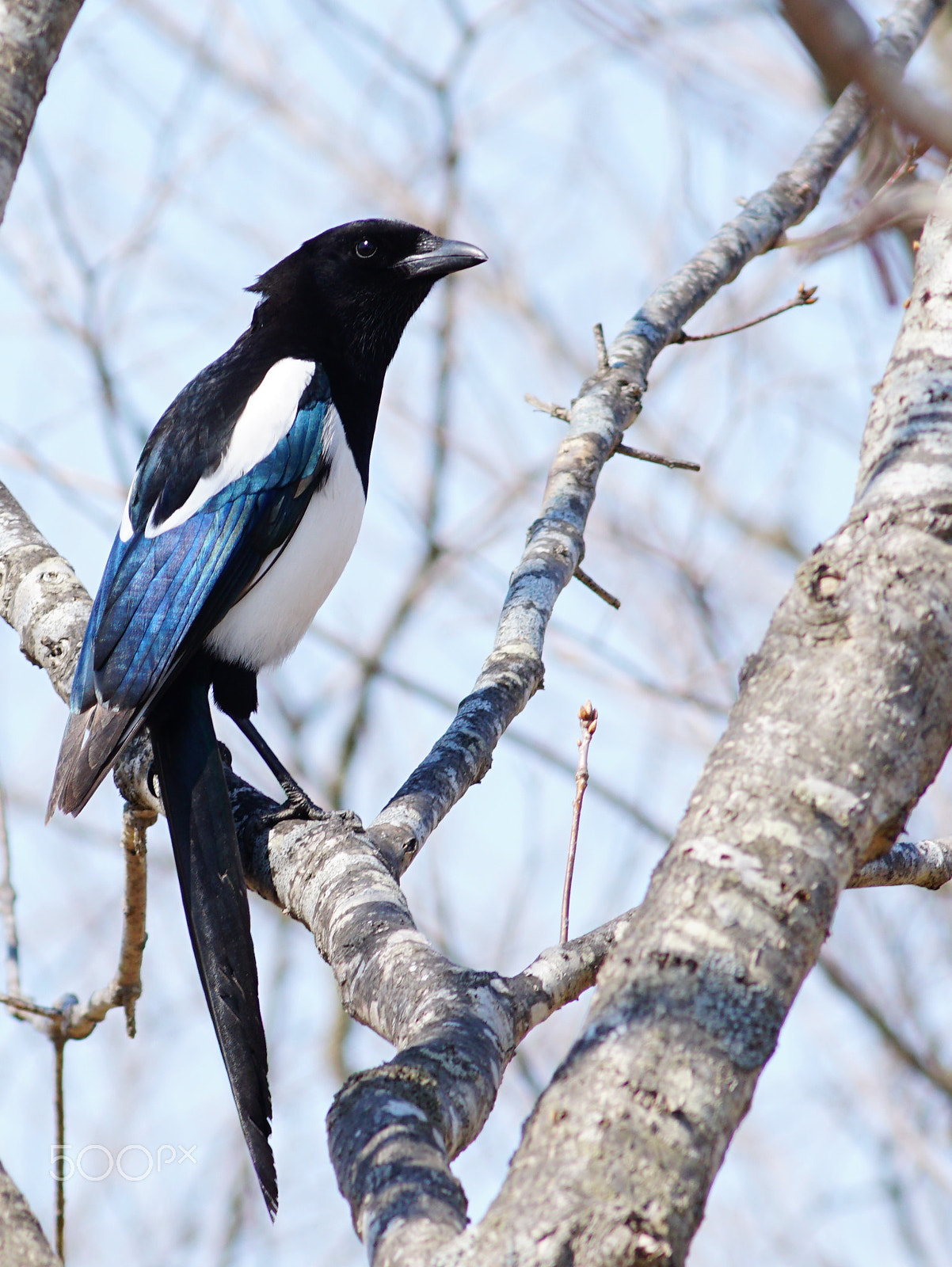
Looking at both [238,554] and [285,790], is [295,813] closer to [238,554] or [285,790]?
[285,790]

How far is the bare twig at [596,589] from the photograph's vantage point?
2850 mm

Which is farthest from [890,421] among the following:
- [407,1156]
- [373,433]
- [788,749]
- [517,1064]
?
[517,1064]

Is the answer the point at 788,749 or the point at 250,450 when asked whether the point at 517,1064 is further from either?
the point at 788,749

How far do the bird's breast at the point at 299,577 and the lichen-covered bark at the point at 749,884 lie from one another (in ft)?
6.98

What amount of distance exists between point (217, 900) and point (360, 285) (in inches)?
80.6

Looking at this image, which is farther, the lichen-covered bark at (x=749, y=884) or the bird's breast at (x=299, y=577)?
the bird's breast at (x=299, y=577)

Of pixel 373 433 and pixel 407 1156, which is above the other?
pixel 373 433

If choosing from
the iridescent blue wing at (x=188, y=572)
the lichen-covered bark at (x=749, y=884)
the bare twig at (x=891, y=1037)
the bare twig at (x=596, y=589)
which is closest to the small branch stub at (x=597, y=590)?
the bare twig at (x=596, y=589)

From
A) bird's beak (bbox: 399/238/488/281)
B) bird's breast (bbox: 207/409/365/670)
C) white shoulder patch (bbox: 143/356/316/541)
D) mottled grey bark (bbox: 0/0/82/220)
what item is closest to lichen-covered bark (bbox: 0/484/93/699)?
white shoulder patch (bbox: 143/356/316/541)

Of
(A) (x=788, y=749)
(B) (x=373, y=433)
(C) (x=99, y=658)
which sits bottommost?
(A) (x=788, y=749)

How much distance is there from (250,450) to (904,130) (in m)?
2.70

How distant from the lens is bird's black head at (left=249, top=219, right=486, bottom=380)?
3.73 m

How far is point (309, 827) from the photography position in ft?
7.65

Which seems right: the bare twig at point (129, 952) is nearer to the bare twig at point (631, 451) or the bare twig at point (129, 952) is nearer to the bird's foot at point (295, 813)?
the bird's foot at point (295, 813)
